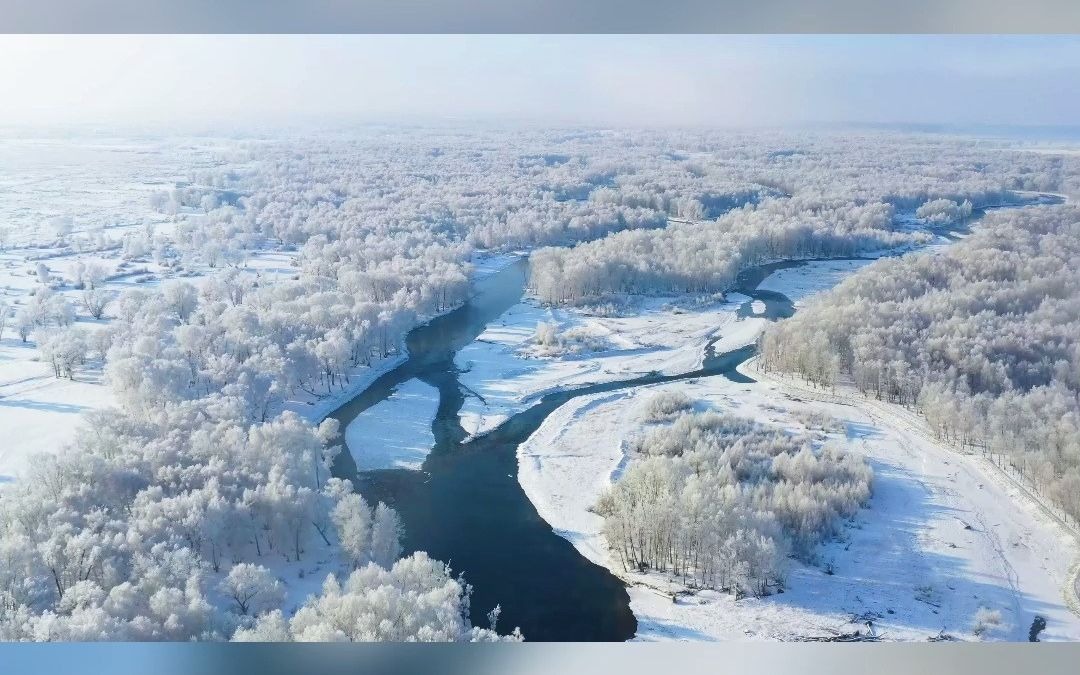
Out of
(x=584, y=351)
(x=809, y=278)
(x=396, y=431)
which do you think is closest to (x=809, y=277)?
(x=809, y=278)

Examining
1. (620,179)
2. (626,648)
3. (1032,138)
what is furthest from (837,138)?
(626,648)

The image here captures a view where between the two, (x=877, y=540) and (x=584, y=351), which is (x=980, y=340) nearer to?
(x=877, y=540)

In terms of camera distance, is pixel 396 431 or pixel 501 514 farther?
pixel 396 431

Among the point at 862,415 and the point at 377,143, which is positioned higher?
the point at 377,143

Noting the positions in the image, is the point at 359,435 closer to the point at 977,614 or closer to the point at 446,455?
the point at 446,455
